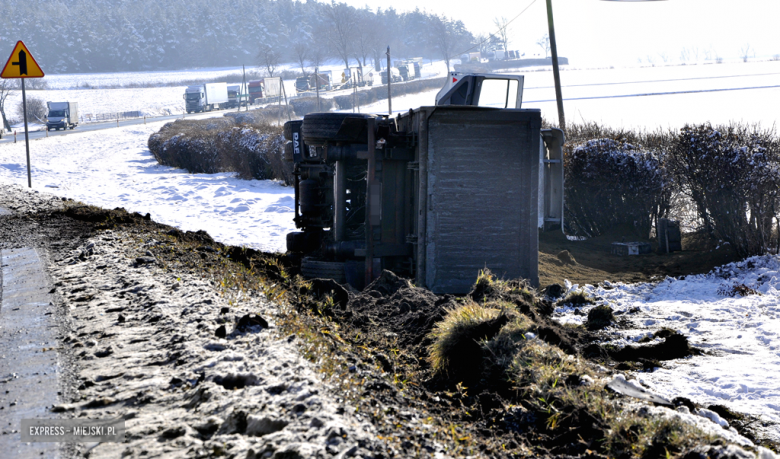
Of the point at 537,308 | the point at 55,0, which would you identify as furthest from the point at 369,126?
the point at 55,0

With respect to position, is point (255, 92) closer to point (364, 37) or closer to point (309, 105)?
point (309, 105)

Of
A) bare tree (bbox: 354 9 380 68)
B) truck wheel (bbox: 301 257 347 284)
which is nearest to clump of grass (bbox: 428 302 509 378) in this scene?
truck wheel (bbox: 301 257 347 284)

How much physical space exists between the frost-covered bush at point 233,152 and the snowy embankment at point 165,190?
0.50 m

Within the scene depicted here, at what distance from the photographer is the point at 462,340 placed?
177 inches

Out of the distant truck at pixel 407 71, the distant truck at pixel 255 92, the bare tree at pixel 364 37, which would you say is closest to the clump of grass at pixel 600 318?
the distant truck at pixel 255 92

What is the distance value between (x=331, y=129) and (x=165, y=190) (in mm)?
11458

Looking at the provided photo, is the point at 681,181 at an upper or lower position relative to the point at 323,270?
upper

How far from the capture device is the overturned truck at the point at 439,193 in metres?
7.54

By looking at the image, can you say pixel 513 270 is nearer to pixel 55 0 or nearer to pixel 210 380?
pixel 210 380

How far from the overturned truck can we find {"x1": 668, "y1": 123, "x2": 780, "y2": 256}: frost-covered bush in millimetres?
3149

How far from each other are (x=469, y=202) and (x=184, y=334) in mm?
4138

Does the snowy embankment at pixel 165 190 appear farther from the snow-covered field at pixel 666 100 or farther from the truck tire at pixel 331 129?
the snow-covered field at pixel 666 100

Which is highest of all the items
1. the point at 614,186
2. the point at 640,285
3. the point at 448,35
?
the point at 448,35

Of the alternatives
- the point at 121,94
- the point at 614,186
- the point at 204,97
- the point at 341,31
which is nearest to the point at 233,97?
the point at 204,97
